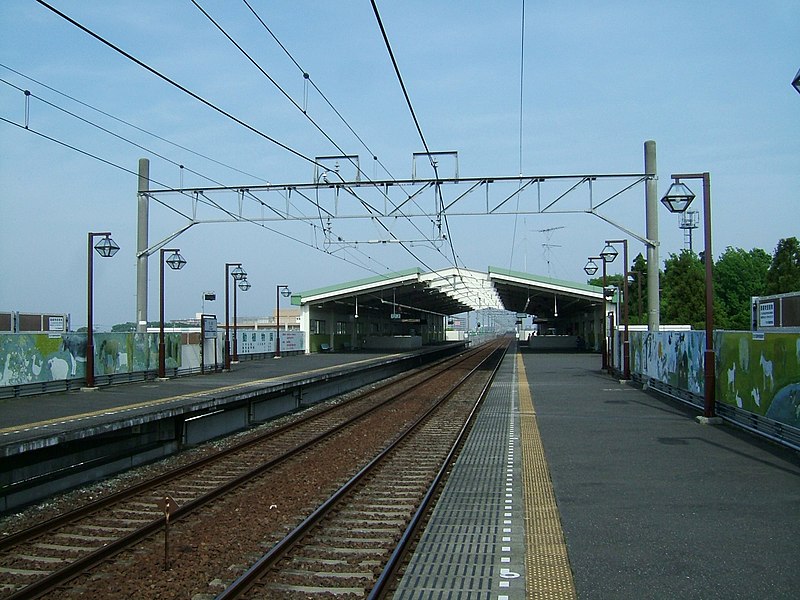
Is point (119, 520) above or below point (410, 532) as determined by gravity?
below

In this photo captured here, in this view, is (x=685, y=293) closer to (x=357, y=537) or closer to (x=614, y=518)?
(x=614, y=518)

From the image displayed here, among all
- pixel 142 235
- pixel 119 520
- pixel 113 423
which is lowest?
pixel 119 520

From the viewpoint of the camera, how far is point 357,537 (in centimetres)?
779

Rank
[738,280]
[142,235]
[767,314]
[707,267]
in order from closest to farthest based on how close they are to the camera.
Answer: [707,267]
[767,314]
[142,235]
[738,280]

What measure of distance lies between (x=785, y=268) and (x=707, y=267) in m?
43.0

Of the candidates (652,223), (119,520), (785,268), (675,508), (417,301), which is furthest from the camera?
(417,301)

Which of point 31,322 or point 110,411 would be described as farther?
point 31,322

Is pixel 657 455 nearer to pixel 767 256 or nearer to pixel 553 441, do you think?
pixel 553 441

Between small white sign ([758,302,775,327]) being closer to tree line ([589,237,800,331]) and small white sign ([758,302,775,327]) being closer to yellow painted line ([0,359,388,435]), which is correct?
yellow painted line ([0,359,388,435])

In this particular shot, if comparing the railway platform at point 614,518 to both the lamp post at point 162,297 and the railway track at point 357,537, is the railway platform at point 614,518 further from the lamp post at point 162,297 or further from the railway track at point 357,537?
the lamp post at point 162,297

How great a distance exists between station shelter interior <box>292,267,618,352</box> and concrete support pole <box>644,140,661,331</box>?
7.74 metres

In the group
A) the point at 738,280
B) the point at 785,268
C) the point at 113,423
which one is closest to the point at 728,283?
the point at 738,280

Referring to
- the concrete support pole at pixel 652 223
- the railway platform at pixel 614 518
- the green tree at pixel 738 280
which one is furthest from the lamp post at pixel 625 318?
the green tree at pixel 738 280

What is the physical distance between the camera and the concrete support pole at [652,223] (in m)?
22.7
